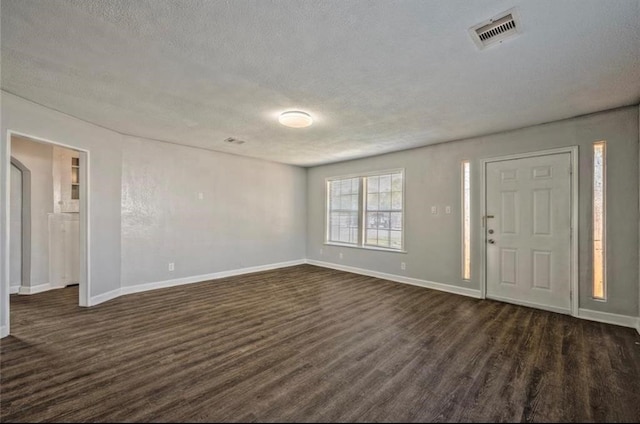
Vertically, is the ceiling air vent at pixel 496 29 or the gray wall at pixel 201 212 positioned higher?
the ceiling air vent at pixel 496 29

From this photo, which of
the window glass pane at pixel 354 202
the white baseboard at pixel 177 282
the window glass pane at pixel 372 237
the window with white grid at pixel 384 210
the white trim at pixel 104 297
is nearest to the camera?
the white trim at pixel 104 297

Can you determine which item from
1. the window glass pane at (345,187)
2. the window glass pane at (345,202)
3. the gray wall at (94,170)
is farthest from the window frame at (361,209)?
the gray wall at (94,170)

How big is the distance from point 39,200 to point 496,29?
635cm

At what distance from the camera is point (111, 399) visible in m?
1.85

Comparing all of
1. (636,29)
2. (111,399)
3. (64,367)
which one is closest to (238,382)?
(111,399)

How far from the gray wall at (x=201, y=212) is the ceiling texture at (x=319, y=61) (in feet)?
3.95

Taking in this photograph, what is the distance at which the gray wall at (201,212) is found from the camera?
4488 millimetres

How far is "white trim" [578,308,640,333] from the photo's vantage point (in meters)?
3.09

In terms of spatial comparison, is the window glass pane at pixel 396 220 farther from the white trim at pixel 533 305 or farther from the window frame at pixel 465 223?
the white trim at pixel 533 305

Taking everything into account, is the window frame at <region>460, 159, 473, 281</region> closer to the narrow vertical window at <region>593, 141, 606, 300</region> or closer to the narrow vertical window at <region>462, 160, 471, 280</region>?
the narrow vertical window at <region>462, 160, 471, 280</region>

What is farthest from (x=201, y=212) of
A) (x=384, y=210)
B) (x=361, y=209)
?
Answer: (x=384, y=210)

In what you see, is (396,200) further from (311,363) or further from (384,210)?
(311,363)

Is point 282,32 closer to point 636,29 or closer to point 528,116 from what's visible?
point 636,29

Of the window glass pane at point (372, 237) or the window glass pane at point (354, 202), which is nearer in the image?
the window glass pane at point (372, 237)
